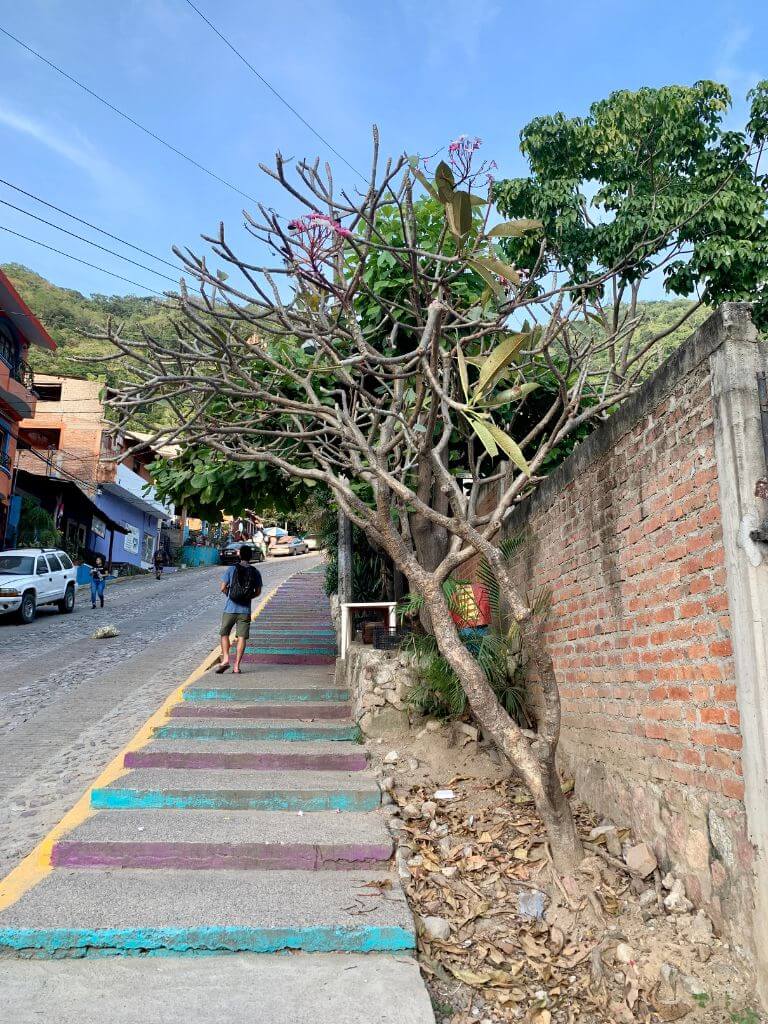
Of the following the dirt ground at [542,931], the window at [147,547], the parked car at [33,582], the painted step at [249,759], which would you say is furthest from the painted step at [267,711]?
the window at [147,547]

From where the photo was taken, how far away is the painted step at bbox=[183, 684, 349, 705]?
24.9 feet

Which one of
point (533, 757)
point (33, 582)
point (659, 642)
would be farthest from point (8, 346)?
point (659, 642)

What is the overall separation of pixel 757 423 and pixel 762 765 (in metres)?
1.38

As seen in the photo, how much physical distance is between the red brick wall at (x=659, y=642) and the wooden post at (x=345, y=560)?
15.4 feet

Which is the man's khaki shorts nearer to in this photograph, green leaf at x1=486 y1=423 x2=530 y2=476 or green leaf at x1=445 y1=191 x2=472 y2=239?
green leaf at x1=486 y1=423 x2=530 y2=476

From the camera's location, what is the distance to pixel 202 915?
141 inches

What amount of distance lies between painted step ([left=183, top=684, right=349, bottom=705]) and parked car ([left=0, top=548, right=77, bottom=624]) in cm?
1044

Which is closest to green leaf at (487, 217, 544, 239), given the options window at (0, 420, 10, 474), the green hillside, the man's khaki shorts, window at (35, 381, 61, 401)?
the man's khaki shorts

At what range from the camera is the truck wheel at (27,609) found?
1634 cm

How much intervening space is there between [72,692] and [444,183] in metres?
8.26

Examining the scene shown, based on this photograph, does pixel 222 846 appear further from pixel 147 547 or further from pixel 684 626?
pixel 147 547

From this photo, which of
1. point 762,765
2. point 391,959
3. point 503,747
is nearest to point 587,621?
point 503,747

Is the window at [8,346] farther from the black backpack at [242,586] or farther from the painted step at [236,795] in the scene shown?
the painted step at [236,795]

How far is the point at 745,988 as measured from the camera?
112 inches
